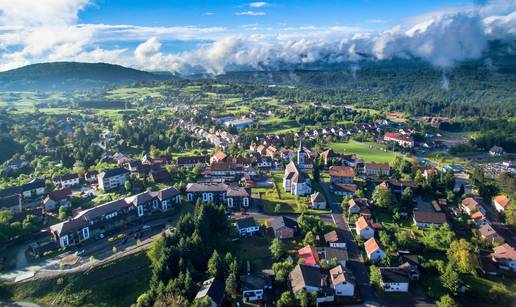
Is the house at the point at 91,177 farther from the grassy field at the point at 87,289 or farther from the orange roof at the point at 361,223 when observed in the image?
the orange roof at the point at 361,223

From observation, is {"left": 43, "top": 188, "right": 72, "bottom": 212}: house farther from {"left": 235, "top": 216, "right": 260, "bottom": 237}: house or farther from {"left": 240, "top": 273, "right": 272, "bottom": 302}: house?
{"left": 240, "top": 273, "right": 272, "bottom": 302}: house

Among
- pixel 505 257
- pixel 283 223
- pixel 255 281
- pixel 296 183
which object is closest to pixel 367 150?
pixel 296 183

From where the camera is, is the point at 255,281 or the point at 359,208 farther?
the point at 359,208

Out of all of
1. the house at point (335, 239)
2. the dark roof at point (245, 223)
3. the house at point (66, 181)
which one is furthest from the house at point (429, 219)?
the house at point (66, 181)

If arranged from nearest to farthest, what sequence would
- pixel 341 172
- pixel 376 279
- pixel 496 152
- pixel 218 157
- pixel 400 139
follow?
pixel 376 279 → pixel 341 172 → pixel 218 157 → pixel 496 152 → pixel 400 139

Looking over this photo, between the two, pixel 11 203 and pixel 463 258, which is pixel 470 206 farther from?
pixel 11 203

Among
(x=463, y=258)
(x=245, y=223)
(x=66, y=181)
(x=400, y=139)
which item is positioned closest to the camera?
(x=463, y=258)

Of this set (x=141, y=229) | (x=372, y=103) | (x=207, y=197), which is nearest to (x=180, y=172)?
(x=207, y=197)
